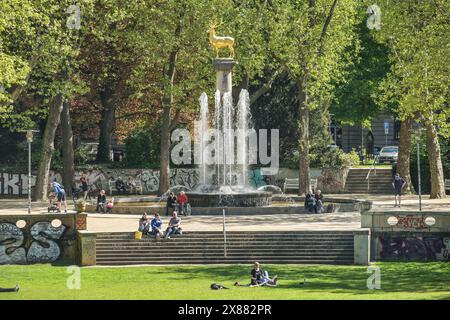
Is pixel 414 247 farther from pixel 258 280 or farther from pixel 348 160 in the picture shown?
pixel 348 160

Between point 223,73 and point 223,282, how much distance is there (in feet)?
82.4

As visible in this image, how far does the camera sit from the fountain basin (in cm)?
6041

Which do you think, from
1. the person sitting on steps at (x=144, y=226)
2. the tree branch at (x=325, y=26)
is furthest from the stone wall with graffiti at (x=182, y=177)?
the person sitting on steps at (x=144, y=226)

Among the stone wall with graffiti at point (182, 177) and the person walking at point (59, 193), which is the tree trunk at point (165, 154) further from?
the person walking at point (59, 193)

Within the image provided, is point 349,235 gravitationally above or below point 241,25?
below

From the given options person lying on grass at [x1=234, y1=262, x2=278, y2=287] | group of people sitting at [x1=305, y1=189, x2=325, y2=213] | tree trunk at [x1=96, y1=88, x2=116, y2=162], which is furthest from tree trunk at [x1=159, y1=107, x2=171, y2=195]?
person lying on grass at [x1=234, y1=262, x2=278, y2=287]

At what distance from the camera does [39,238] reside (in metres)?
50.7

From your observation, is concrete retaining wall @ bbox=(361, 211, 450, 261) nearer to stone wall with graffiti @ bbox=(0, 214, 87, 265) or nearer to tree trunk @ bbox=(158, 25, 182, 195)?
stone wall with graffiti @ bbox=(0, 214, 87, 265)

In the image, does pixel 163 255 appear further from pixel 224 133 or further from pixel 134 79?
pixel 134 79

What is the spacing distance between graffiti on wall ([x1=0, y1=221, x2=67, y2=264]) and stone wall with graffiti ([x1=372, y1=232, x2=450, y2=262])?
13617 mm

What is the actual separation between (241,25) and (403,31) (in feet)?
50.7

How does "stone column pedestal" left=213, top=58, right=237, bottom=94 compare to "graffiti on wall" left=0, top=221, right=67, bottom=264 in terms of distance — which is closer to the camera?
"graffiti on wall" left=0, top=221, right=67, bottom=264

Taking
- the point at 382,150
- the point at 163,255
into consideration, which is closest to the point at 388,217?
the point at 163,255

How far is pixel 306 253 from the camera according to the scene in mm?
49156
